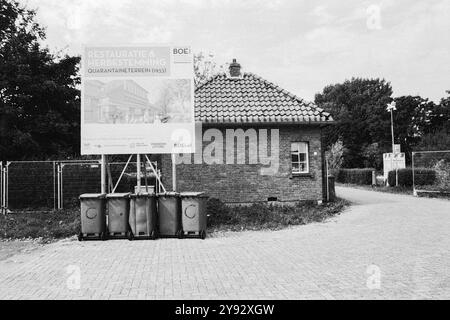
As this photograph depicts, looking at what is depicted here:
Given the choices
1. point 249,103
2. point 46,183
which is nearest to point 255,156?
point 249,103

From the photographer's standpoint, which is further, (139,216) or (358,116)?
(358,116)

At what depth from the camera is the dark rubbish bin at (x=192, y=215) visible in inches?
456

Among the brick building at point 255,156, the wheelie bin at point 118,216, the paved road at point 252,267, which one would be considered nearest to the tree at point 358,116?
the brick building at point 255,156

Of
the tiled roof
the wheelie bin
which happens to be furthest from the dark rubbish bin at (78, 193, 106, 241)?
the tiled roof

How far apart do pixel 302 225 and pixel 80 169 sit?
9273 mm

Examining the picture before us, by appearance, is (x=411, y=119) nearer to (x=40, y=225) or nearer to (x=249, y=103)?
(x=249, y=103)

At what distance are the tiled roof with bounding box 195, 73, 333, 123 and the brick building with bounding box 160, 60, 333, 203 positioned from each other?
0.04 m

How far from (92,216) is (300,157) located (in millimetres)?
9367

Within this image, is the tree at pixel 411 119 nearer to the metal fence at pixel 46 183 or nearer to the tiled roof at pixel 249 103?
the tiled roof at pixel 249 103

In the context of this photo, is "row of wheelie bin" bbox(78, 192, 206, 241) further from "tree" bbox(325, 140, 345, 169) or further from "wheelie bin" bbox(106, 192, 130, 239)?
"tree" bbox(325, 140, 345, 169)

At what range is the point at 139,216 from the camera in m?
11.5

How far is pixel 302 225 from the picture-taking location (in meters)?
13.9

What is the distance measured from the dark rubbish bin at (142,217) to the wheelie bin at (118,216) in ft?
0.51

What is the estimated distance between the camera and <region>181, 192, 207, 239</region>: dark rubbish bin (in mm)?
11594
